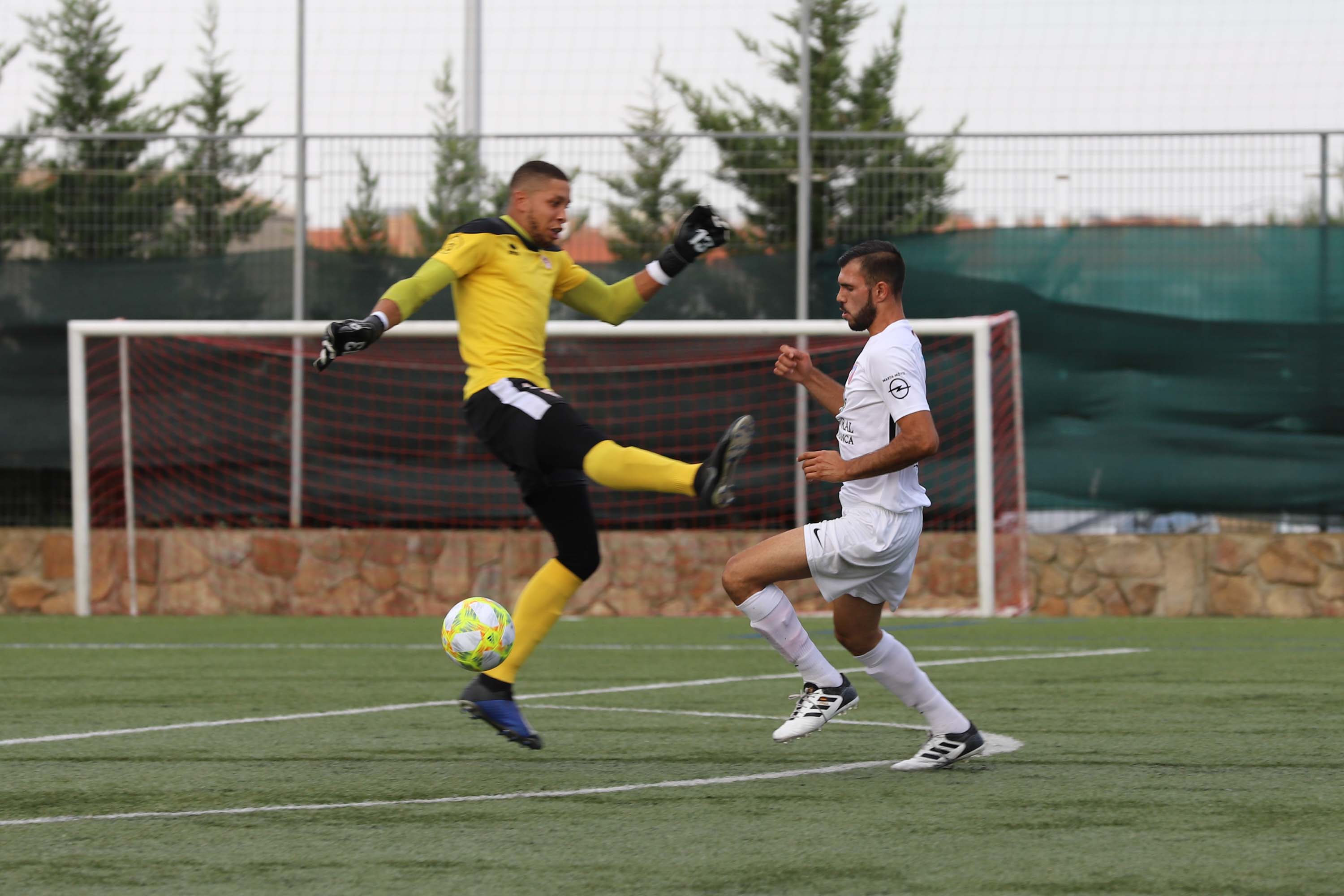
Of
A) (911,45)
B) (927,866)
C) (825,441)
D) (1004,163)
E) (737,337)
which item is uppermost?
(911,45)

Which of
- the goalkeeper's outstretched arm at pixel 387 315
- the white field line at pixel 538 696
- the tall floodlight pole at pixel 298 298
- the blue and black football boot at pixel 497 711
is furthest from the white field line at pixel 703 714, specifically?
the tall floodlight pole at pixel 298 298

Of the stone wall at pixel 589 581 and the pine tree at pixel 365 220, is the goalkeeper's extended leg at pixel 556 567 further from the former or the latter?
the pine tree at pixel 365 220

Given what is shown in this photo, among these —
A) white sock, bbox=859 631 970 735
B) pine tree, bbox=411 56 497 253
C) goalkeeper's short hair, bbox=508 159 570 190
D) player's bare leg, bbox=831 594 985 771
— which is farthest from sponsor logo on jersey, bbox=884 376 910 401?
pine tree, bbox=411 56 497 253

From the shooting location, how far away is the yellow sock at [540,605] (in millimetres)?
5023

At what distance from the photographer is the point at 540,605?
5078mm

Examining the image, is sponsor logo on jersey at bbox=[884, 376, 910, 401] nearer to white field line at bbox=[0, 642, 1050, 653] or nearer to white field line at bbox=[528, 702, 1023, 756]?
white field line at bbox=[528, 702, 1023, 756]

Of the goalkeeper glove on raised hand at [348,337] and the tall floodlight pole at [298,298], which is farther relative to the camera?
the tall floodlight pole at [298,298]

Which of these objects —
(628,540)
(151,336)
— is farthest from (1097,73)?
(151,336)

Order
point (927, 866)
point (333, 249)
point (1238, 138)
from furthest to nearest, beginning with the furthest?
point (333, 249), point (1238, 138), point (927, 866)

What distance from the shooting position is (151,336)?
1208 centimetres

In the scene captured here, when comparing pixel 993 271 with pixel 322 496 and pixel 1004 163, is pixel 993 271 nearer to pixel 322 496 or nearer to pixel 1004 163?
pixel 1004 163

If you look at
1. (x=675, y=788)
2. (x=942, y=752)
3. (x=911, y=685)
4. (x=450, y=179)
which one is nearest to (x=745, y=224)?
(x=450, y=179)

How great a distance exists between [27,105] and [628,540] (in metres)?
5.81

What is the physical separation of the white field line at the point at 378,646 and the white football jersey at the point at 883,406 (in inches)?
167
